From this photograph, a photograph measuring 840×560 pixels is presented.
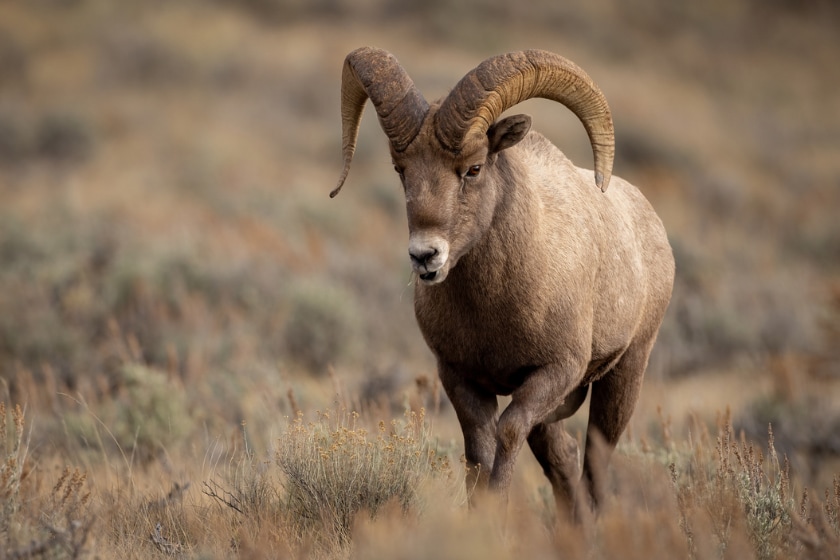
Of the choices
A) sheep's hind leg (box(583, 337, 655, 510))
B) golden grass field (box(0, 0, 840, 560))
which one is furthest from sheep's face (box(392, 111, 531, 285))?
sheep's hind leg (box(583, 337, 655, 510))

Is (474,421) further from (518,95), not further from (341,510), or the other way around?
(518,95)

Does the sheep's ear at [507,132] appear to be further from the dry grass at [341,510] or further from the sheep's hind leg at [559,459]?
the sheep's hind leg at [559,459]

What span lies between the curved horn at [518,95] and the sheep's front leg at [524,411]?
99cm

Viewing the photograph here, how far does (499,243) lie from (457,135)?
0.60 meters

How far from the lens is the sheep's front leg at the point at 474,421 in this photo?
503 cm

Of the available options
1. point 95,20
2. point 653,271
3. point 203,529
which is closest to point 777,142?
point 95,20

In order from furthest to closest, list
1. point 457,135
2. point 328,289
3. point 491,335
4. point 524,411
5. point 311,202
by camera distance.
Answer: point 311,202 → point 328,289 → point 491,335 → point 524,411 → point 457,135

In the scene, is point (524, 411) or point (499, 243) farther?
point (499, 243)

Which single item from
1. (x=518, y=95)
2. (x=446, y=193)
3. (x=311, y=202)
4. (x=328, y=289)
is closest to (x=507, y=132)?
(x=518, y=95)

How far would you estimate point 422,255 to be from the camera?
4.52m

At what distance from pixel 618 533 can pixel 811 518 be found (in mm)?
1627

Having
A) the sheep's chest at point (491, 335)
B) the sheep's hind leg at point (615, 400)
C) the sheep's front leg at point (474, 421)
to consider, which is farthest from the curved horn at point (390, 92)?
the sheep's hind leg at point (615, 400)

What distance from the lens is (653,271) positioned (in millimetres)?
6016

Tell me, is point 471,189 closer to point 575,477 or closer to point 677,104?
point 575,477
